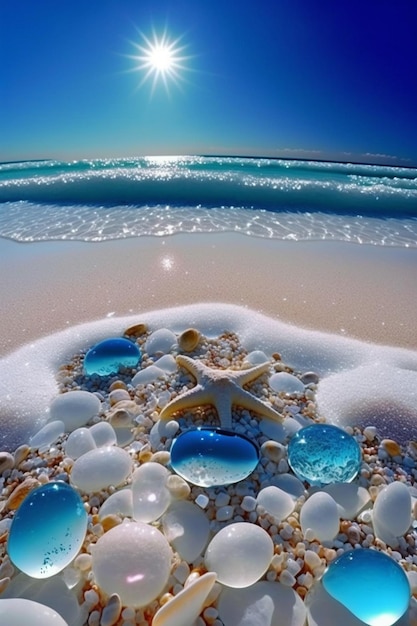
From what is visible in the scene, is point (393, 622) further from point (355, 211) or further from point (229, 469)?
point (355, 211)

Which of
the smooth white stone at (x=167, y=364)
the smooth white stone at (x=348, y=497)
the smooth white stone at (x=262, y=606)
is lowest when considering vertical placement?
the smooth white stone at (x=262, y=606)

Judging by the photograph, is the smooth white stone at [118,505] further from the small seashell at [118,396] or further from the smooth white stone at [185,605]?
the small seashell at [118,396]

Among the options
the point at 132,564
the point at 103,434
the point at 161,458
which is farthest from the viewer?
the point at 103,434

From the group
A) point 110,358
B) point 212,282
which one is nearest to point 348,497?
point 110,358

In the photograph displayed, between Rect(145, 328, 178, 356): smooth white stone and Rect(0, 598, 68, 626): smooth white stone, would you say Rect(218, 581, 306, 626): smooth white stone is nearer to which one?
Rect(0, 598, 68, 626): smooth white stone

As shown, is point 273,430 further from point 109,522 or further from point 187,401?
point 109,522

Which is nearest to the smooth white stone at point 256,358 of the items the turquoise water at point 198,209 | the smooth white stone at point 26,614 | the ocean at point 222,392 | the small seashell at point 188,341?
the ocean at point 222,392

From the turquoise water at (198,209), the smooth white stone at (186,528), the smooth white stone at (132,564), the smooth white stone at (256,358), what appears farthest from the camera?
the turquoise water at (198,209)
